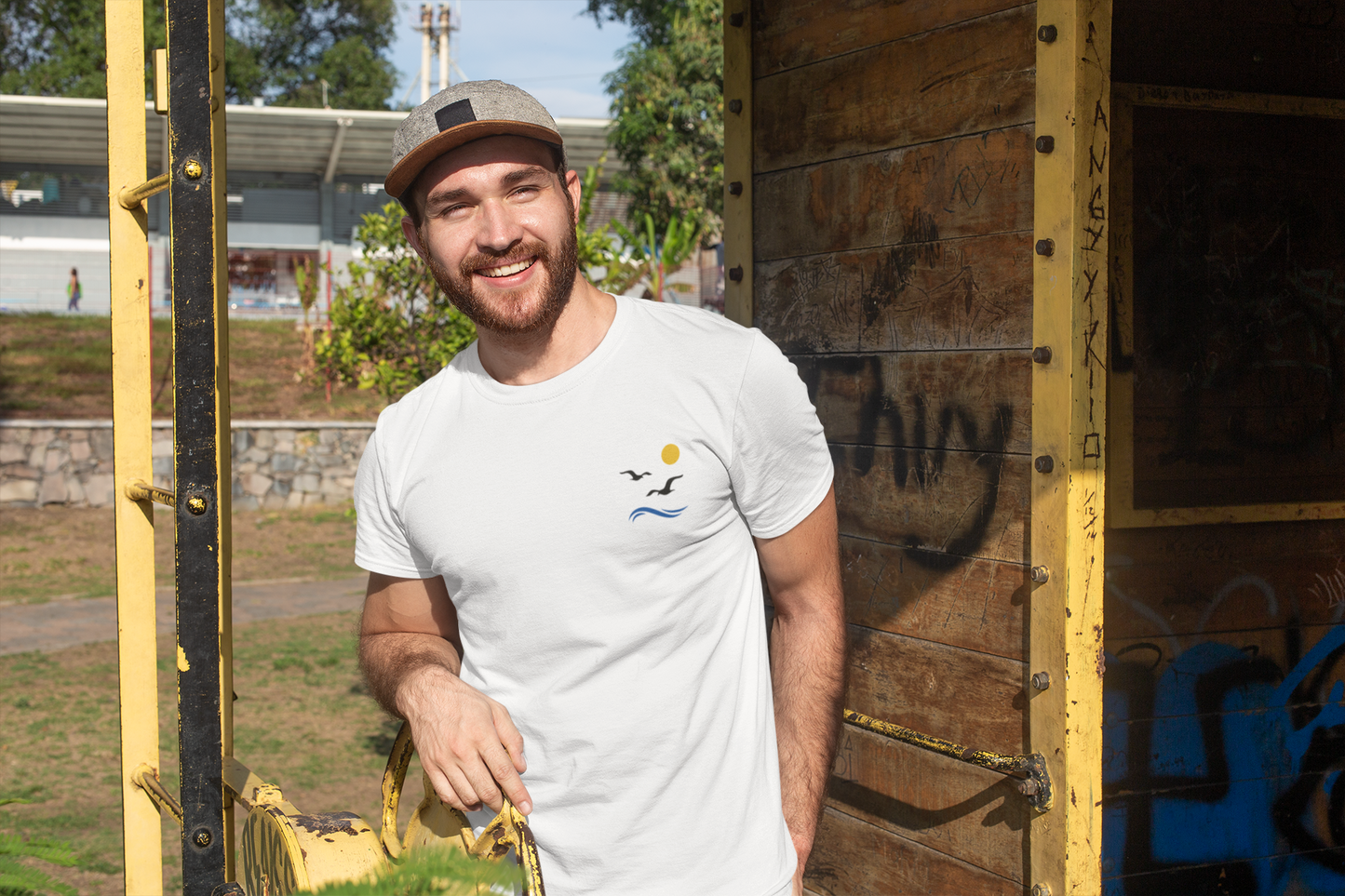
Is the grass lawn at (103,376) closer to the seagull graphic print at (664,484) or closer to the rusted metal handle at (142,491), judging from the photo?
the rusted metal handle at (142,491)

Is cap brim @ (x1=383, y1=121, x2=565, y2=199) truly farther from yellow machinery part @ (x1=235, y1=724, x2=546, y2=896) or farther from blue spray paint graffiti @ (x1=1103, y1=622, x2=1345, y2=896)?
blue spray paint graffiti @ (x1=1103, y1=622, x2=1345, y2=896)

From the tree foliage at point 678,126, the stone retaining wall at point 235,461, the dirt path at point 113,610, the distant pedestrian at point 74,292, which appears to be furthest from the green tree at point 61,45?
the dirt path at point 113,610

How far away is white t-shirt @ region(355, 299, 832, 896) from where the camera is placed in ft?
6.14

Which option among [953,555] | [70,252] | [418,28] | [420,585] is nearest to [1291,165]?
[953,555]

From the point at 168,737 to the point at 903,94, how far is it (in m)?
6.12

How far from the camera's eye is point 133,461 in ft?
7.32

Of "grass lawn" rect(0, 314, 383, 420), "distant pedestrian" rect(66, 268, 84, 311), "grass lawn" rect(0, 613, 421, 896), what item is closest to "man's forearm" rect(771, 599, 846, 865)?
"grass lawn" rect(0, 613, 421, 896)

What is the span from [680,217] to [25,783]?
16.3 metres

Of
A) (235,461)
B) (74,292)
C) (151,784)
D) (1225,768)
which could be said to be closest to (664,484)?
(151,784)

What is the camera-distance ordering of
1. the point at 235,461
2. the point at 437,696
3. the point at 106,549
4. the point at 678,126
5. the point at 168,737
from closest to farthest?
1. the point at 437,696
2. the point at 168,737
3. the point at 106,549
4. the point at 235,461
5. the point at 678,126

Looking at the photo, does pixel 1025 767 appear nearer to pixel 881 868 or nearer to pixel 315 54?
pixel 881 868

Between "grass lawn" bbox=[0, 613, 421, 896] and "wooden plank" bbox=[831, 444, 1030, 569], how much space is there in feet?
11.7

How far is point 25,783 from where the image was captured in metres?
6.17

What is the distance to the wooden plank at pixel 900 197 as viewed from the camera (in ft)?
8.40
